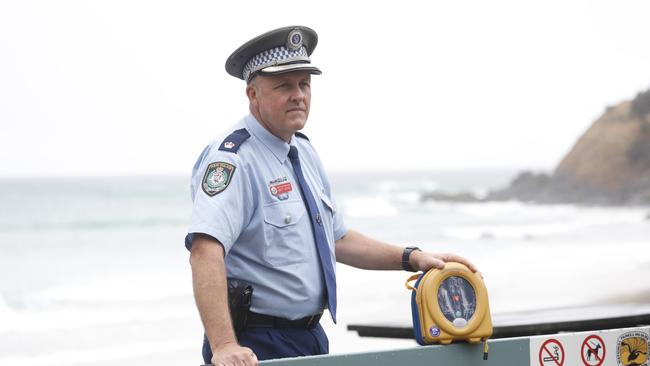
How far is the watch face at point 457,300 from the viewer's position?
3078 millimetres

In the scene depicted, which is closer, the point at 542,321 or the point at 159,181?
the point at 542,321

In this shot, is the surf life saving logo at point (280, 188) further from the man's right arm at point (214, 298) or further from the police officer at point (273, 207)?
the man's right arm at point (214, 298)

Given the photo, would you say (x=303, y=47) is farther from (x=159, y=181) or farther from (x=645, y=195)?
(x=159, y=181)

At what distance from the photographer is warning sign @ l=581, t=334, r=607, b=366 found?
3.26 meters

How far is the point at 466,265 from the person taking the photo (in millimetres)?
3166

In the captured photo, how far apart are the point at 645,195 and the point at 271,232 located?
126ft

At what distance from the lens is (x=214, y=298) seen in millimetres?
2756

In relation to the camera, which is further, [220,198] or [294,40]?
[294,40]

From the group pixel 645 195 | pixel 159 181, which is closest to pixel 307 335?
pixel 645 195

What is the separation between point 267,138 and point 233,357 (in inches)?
27.1

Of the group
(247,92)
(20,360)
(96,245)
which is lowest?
(20,360)

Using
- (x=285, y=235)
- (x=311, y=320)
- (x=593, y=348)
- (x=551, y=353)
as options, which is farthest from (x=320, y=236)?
(x=593, y=348)

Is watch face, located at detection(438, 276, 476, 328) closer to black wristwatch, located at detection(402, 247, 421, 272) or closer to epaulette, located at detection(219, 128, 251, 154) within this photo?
black wristwatch, located at detection(402, 247, 421, 272)

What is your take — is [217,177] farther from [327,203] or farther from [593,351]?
[593,351]
